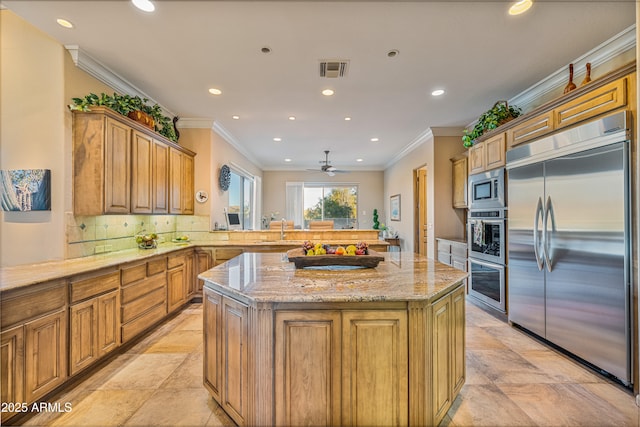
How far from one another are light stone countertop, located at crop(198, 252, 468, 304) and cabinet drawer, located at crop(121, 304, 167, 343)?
1.31m

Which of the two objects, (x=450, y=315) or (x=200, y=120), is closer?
(x=450, y=315)

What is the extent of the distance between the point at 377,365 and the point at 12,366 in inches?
85.4

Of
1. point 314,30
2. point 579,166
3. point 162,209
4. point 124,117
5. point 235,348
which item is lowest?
point 235,348

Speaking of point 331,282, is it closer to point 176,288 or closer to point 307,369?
point 307,369

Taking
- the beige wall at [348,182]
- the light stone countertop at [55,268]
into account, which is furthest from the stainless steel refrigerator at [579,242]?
the beige wall at [348,182]

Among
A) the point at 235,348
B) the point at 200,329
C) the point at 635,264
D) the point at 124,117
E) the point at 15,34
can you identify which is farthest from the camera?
the point at 200,329

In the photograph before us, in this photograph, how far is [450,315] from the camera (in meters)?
1.76

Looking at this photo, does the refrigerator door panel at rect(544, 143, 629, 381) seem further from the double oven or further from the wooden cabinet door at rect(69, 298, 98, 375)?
the wooden cabinet door at rect(69, 298, 98, 375)

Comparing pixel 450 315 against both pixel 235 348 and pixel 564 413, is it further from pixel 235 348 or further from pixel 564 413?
pixel 235 348

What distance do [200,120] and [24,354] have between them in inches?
149

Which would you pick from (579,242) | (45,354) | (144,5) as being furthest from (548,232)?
(45,354)

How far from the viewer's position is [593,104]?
2.28 metres

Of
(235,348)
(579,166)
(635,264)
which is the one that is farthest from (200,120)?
(635,264)

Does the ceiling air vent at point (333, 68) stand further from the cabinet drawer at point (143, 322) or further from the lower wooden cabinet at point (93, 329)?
the cabinet drawer at point (143, 322)
